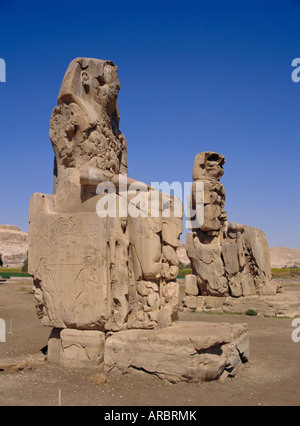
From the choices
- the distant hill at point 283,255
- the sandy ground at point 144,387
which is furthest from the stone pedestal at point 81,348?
the distant hill at point 283,255

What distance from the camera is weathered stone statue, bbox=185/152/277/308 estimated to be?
1109 cm

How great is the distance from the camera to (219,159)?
11719 mm

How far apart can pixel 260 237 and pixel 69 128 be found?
7.59m

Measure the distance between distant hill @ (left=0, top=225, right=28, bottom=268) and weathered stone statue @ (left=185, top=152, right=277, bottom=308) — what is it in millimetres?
55121

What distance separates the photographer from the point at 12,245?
8844cm

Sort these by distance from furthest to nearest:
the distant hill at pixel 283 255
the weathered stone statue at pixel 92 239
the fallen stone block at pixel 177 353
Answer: the distant hill at pixel 283 255 → the weathered stone statue at pixel 92 239 → the fallen stone block at pixel 177 353

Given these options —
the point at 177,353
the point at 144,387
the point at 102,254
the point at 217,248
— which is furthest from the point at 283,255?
the point at 144,387

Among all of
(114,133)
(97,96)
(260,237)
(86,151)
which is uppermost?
(97,96)

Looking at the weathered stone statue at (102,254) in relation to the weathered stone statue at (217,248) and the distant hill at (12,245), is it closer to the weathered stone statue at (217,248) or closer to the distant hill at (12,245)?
the weathered stone statue at (217,248)

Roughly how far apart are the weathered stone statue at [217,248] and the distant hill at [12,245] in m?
55.1

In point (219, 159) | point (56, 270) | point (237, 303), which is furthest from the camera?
point (219, 159)

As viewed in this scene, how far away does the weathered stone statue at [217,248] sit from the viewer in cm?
1109
